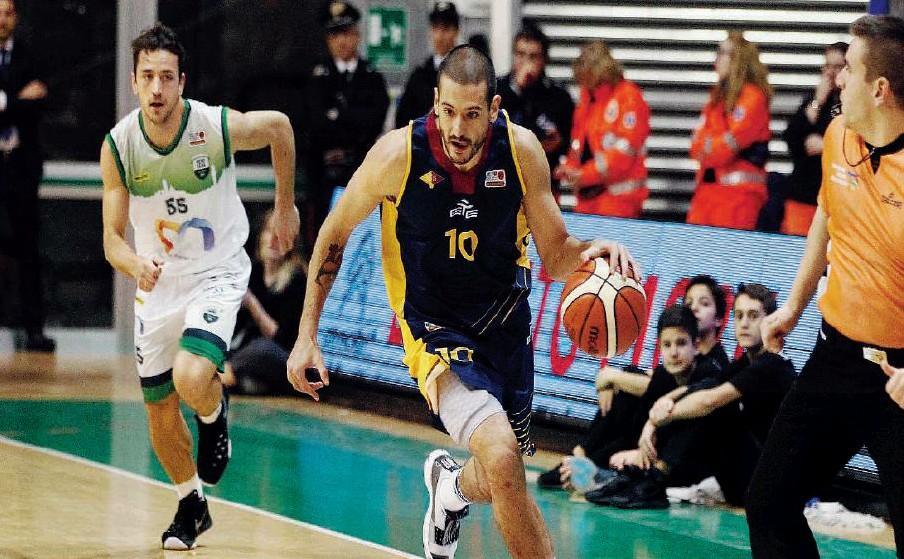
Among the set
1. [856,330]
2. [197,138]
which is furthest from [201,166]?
[856,330]

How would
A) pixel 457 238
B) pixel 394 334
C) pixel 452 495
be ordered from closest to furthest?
pixel 457 238
pixel 452 495
pixel 394 334

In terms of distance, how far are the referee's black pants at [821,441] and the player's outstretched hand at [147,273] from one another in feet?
9.13

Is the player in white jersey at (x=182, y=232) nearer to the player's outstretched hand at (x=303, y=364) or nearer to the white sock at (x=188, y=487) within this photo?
the white sock at (x=188, y=487)

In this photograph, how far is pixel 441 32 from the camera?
40.2 feet

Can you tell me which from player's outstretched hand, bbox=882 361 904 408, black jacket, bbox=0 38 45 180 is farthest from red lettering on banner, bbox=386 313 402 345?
player's outstretched hand, bbox=882 361 904 408

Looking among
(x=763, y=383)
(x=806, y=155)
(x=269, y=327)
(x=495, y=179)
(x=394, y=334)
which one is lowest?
(x=269, y=327)

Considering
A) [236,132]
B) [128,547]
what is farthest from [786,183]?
[128,547]

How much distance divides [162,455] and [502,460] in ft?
7.39

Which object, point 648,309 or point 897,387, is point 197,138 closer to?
point 648,309

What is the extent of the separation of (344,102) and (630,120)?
2.71 meters

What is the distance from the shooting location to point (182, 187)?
7.38 m

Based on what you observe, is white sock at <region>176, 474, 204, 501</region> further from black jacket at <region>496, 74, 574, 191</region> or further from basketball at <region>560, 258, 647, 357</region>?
black jacket at <region>496, 74, 574, 191</region>

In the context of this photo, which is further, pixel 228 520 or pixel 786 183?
pixel 786 183

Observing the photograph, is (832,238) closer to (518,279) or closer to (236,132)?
(518,279)
